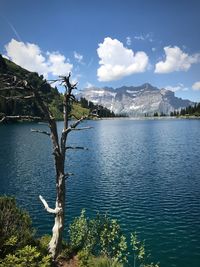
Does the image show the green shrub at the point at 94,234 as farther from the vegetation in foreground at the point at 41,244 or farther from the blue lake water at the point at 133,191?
the blue lake water at the point at 133,191

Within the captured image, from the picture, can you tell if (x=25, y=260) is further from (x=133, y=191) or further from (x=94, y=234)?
(x=133, y=191)

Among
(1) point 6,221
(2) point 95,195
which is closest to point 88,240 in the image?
(1) point 6,221

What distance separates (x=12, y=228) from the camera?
25609 millimetres

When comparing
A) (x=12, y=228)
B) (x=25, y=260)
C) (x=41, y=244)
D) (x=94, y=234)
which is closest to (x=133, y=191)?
(x=94, y=234)

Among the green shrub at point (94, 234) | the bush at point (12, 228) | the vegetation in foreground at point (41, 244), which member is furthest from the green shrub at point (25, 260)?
the green shrub at point (94, 234)

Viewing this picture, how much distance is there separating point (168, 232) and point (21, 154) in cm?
8094

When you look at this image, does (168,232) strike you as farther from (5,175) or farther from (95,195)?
(5,175)

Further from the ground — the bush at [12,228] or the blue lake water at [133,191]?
the bush at [12,228]

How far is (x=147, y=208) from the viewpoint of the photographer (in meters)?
54.1

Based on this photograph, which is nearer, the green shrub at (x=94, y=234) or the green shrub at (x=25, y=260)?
the green shrub at (x=25, y=260)

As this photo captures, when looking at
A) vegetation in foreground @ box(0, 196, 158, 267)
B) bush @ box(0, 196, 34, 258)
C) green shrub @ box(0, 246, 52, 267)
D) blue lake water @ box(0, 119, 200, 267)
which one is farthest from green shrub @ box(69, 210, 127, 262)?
blue lake water @ box(0, 119, 200, 267)

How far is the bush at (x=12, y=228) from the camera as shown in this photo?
23.5 m

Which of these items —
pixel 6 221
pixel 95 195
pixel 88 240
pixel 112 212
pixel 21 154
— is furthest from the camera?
pixel 21 154

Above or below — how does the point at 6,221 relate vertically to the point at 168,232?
above
